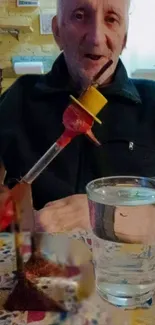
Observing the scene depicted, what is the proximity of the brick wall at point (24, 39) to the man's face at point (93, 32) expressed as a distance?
0.55 m

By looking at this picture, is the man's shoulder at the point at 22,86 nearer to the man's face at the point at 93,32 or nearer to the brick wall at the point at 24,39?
the man's face at the point at 93,32

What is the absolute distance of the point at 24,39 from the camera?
5.51ft

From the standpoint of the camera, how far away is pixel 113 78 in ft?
3.77

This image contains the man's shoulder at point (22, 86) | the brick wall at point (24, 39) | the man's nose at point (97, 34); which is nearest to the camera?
the man's nose at point (97, 34)

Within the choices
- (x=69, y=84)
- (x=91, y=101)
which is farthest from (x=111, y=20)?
(x=91, y=101)

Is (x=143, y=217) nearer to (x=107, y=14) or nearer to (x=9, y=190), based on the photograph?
(x=9, y=190)

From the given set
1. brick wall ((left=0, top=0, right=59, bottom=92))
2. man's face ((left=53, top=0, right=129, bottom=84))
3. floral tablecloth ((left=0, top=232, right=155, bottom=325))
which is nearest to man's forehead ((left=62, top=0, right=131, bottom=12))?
man's face ((left=53, top=0, right=129, bottom=84))

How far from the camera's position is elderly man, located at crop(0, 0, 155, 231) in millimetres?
1085

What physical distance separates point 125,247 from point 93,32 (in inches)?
25.6

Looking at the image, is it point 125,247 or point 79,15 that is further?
point 79,15

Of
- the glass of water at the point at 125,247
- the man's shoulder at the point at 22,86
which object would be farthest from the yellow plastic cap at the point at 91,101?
the man's shoulder at the point at 22,86

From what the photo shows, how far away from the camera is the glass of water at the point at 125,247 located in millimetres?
539

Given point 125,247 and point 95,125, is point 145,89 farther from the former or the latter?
point 125,247

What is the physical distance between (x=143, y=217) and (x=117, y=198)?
0.14ft
